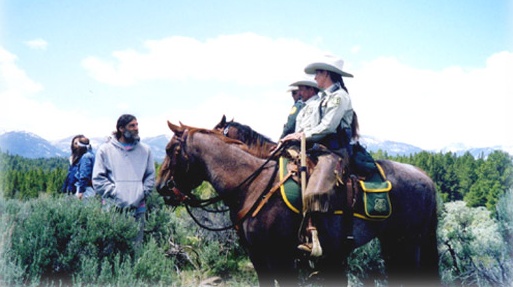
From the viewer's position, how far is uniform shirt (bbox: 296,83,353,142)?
4.46 metres

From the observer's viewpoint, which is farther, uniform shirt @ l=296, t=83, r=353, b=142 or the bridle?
the bridle

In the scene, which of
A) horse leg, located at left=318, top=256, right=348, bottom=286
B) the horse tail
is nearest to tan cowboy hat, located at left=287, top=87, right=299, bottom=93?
the horse tail

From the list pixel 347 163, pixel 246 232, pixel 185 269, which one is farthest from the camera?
pixel 185 269

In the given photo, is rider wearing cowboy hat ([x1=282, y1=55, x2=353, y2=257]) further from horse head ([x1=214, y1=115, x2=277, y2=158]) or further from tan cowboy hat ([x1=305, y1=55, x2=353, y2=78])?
horse head ([x1=214, y1=115, x2=277, y2=158])

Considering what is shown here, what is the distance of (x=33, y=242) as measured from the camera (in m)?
4.91

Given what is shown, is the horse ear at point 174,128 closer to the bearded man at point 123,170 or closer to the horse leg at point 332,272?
the bearded man at point 123,170

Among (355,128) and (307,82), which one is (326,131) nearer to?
(355,128)

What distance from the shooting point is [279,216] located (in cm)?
434

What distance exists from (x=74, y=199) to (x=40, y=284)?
119 centimetres

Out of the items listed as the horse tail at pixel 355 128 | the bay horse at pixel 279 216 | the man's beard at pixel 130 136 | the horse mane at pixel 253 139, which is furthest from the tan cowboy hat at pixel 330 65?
the man's beard at pixel 130 136

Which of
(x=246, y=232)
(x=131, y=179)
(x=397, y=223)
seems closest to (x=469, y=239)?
(x=397, y=223)

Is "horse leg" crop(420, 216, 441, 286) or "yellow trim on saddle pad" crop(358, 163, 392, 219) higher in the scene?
"yellow trim on saddle pad" crop(358, 163, 392, 219)

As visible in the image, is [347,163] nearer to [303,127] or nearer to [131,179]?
[303,127]

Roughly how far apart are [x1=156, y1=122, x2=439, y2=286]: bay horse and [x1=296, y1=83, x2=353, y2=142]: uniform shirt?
0.60 metres
